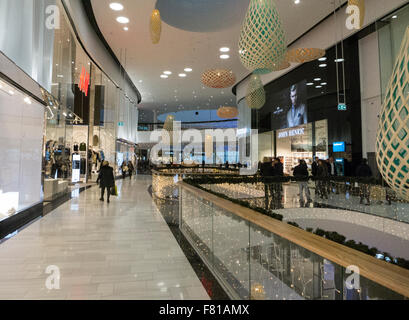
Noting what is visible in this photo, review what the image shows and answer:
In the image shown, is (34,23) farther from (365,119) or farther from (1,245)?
(365,119)

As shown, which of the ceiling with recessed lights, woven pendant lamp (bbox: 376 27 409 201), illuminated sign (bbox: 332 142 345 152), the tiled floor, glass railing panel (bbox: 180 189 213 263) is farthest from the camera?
illuminated sign (bbox: 332 142 345 152)

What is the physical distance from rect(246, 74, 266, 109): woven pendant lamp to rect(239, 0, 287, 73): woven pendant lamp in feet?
10.3

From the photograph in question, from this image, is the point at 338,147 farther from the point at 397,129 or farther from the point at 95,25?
the point at 95,25

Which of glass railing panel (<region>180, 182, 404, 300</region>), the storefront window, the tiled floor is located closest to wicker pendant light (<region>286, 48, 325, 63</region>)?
glass railing panel (<region>180, 182, 404, 300</region>)

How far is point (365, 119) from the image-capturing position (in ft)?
29.3

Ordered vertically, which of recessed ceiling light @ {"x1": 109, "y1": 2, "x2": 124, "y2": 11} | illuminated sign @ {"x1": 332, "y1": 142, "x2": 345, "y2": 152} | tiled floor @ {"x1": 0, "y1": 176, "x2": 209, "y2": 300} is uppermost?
recessed ceiling light @ {"x1": 109, "y1": 2, "x2": 124, "y2": 11}

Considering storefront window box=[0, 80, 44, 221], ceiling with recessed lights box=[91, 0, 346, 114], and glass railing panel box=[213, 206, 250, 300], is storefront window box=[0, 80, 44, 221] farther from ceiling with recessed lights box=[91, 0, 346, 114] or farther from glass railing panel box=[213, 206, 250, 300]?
ceiling with recessed lights box=[91, 0, 346, 114]

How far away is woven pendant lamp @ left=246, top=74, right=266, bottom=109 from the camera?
6848 mm

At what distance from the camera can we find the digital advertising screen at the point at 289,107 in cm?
1194

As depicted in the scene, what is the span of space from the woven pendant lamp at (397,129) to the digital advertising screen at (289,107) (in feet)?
→ 37.6

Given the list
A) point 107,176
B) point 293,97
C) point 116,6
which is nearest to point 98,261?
point 107,176

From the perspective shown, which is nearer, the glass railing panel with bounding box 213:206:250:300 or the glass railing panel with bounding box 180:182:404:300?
the glass railing panel with bounding box 180:182:404:300

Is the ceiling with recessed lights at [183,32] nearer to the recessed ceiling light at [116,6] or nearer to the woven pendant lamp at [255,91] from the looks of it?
the recessed ceiling light at [116,6]
